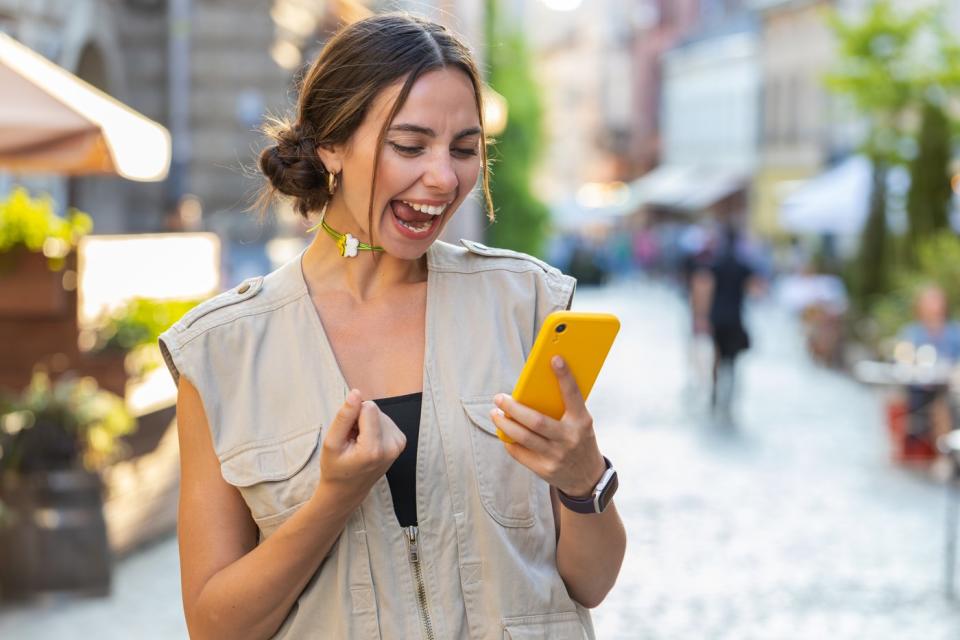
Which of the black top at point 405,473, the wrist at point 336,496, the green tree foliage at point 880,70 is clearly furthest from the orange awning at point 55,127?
the green tree foliage at point 880,70

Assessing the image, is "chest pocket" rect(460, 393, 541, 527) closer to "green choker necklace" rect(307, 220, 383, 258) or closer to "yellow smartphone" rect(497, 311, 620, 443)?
"yellow smartphone" rect(497, 311, 620, 443)

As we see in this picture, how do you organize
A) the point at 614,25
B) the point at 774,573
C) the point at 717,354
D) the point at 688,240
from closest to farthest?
the point at 774,573 → the point at 717,354 → the point at 688,240 → the point at 614,25

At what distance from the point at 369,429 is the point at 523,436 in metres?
0.20

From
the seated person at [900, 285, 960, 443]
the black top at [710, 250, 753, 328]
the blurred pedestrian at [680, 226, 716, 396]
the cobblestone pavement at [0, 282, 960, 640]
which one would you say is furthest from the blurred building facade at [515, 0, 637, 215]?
the seated person at [900, 285, 960, 443]

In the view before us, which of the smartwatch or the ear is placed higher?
the ear

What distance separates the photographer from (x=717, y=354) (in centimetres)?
1599

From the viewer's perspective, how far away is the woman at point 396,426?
222 cm

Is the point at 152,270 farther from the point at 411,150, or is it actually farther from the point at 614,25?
the point at 614,25

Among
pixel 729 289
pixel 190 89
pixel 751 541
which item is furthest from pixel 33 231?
pixel 190 89

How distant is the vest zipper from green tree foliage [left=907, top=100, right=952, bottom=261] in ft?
66.2

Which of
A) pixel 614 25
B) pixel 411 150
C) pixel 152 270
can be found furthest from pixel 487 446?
pixel 614 25

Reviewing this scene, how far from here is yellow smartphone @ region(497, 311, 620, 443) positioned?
205 cm

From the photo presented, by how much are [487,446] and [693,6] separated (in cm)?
7521

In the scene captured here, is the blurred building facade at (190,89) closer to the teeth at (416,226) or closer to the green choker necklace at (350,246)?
the green choker necklace at (350,246)
